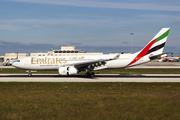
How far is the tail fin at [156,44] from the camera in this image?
3481 centimetres

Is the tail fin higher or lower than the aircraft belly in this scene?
higher

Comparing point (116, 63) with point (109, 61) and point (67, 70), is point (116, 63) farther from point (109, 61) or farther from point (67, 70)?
point (67, 70)

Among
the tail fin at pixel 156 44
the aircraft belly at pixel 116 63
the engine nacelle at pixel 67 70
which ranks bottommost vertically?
the engine nacelle at pixel 67 70

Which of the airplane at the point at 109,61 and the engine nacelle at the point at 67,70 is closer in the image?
the engine nacelle at the point at 67,70

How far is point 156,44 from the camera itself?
1374 inches

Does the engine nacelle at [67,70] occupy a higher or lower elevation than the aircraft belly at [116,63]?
lower

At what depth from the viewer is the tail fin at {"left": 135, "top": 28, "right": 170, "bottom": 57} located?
34812mm

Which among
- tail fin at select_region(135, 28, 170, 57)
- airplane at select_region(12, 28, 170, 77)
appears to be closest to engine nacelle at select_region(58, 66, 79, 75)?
airplane at select_region(12, 28, 170, 77)

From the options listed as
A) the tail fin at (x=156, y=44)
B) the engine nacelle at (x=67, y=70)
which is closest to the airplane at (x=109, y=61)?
the tail fin at (x=156, y=44)

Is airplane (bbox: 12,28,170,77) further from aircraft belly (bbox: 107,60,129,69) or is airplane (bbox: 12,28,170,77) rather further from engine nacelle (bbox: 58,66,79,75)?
engine nacelle (bbox: 58,66,79,75)

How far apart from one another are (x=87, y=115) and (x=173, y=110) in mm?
5359

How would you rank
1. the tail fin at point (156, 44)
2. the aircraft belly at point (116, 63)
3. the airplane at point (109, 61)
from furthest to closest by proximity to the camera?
1. the tail fin at point (156, 44)
2. the aircraft belly at point (116, 63)
3. the airplane at point (109, 61)

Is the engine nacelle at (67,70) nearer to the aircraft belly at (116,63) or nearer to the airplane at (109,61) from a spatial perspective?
the airplane at (109,61)

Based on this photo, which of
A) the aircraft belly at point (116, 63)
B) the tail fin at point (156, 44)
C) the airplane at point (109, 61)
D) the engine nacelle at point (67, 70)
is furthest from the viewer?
the tail fin at point (156, 44)
